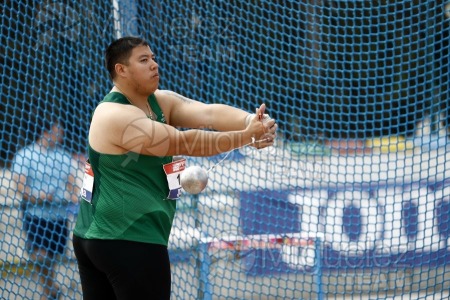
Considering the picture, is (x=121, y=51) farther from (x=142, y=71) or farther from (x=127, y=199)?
(x=127, y=199)

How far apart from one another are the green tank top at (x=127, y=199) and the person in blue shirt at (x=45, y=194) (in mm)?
2159

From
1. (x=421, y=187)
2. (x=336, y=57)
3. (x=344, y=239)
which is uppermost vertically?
(x=336, y=57)

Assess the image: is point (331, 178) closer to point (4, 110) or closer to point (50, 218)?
point (50, 218)

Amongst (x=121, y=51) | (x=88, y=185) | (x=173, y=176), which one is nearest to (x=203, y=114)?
(x=173, y=176)

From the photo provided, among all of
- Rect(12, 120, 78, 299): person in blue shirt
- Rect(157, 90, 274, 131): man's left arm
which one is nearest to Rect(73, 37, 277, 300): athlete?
Rect(157, 90, 274, 131): man's left arm

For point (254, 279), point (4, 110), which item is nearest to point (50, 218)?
point (4, 110)

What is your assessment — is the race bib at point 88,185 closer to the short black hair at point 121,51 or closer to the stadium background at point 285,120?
the short black hair at point 121,51

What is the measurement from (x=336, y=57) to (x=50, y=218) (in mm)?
2220

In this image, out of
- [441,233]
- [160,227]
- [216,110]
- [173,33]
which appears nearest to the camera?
[160,227]

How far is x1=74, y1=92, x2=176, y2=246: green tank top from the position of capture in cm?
288

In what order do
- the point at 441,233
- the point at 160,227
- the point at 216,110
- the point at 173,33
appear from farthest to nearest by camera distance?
the point at 173,33
the point at 441,233
the point at 216,110
the point at 160,227

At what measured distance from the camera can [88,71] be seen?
5.07 m

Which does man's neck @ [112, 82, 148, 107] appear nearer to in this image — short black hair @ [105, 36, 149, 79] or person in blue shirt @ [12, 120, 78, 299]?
short black hair @ [105, 36, 149, 79]

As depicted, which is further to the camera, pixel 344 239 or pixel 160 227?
pixel 344 239
